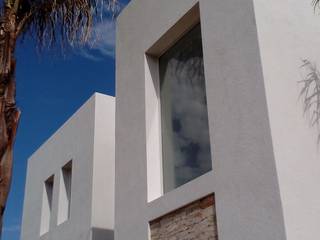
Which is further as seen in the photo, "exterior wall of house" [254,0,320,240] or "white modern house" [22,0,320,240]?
"white modern house" [22,0,320,240]

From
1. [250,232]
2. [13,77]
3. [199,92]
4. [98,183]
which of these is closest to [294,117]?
[250,232]

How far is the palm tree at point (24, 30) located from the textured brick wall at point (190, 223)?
250 centimetres

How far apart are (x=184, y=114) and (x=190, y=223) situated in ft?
5.46

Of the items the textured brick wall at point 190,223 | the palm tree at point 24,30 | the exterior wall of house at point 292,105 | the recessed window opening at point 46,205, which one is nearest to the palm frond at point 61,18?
the palm tree at point 24,30

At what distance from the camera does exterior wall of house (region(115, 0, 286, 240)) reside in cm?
506

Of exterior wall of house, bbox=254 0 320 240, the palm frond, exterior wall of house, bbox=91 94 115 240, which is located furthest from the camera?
exterior wall of house, bbox=91 94 115 240

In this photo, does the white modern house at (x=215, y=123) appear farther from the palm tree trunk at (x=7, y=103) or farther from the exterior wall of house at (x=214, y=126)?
the palm tree trunk at (x=7, y=103)

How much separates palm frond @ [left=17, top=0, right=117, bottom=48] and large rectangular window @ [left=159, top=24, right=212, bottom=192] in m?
1.58

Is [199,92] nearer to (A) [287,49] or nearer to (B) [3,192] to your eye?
(A) [287,49]

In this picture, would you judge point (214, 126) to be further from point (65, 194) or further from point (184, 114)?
point (65, 194)

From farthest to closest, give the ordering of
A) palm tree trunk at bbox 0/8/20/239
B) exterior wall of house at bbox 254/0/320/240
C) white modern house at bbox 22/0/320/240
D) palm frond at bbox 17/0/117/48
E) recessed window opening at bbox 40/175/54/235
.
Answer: recessed window opening at bbox 40/175/54/235 → palm frond at bbox 17/0/117/48 → white modern house at bbox 22/0/320/240 → exterior wall of house at bbox 254/0/320/240 → palm tree trunk at bbox 0/8/20/239

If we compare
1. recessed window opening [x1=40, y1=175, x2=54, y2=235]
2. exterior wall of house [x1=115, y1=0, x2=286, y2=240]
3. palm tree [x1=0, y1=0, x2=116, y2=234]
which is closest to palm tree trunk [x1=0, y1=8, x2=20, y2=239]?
palm tree [x1=0, y1=0, x2=116, y2=234]

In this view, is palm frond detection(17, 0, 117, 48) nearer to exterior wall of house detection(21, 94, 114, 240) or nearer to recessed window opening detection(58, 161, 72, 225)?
exterior wall of house detection(21, 94, 114, 240)

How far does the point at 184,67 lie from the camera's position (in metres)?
7.31
